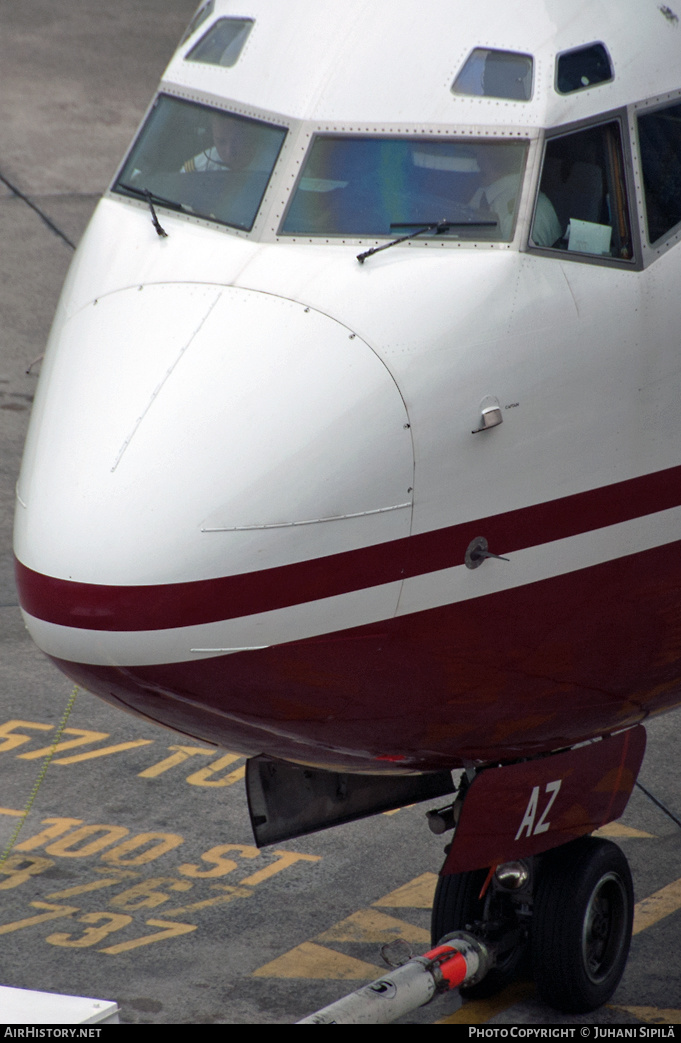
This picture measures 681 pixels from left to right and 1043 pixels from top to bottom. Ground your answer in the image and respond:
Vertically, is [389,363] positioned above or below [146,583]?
above

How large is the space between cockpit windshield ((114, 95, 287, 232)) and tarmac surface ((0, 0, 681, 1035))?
4304 millimetres

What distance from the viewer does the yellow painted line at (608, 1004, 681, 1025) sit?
8.21m

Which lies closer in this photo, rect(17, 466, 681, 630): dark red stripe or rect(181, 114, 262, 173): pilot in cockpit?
rect(17, 466, 681, 630): dark red stripe

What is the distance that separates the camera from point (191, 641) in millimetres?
5816

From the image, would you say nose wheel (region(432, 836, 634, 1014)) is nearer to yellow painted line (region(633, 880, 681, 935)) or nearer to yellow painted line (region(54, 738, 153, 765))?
yellow painted line (region(633, 880, 681, 935))

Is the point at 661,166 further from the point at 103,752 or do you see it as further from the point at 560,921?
the point at 103,752

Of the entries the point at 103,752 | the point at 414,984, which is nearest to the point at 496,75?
the point at 414,984

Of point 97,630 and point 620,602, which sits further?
point 620,602

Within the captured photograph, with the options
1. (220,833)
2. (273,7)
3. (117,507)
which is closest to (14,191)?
(220,833)

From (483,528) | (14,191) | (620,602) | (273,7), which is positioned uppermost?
(273,7)

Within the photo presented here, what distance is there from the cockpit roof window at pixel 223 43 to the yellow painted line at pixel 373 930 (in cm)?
504

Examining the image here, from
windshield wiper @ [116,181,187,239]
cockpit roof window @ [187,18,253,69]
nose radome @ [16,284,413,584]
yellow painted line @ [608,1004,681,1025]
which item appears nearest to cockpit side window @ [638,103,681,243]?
nose radome @ [16,284,413,584]

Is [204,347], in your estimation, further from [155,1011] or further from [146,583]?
[155,1011]

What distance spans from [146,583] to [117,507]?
33 cm
